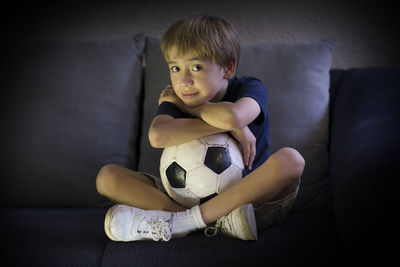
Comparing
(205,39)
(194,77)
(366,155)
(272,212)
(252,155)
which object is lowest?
(272,212)

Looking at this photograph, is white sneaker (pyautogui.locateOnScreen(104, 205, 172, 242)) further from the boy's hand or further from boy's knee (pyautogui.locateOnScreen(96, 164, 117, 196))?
the boy's hand

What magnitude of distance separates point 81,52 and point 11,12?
2.54ft

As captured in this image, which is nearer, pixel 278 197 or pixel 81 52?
pixel 278 197

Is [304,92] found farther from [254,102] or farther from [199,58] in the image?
[199,58]

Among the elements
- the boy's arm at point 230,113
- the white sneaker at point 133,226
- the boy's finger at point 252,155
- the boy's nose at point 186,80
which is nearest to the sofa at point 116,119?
the white sneaker at point 133,226

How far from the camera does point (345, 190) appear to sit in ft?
3.63

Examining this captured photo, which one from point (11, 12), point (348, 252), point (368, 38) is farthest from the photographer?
point (11, 12)

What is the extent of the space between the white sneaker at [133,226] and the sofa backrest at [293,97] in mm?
526

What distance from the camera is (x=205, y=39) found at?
1.29 meters

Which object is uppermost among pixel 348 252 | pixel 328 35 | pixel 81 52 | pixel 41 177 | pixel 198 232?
pixel 328 35

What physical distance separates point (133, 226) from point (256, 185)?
0.37 meters

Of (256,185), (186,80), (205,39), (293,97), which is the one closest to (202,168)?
(256,185)

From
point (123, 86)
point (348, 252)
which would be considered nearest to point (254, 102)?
point (348, 252)

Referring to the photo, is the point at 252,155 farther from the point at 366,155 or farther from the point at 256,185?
the point at 366,155
